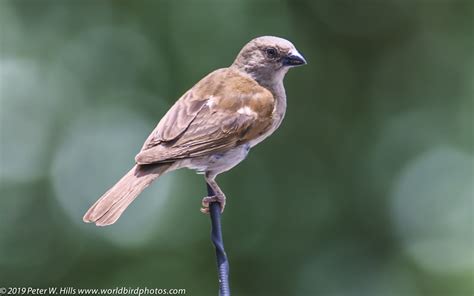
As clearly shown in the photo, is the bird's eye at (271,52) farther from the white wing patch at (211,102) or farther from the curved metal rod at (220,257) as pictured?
the curved metal rod at (220,257)

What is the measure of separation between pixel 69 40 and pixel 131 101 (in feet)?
2.77

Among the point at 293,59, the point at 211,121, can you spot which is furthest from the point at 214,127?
the point at 293,59

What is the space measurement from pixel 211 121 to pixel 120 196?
2.61ft

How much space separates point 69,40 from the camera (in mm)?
7812

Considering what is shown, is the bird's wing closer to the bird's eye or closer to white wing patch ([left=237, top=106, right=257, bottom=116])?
white wing patch ([left=237, top=106, right=257, bottom=116])

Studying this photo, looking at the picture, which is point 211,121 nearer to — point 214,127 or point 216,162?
point 214,127

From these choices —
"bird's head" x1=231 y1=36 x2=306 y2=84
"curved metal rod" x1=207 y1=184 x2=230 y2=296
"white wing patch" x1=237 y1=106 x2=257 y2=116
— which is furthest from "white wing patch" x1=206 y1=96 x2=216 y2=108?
"curved metal rod" x1=207 y1=184 x2=230 y2=296

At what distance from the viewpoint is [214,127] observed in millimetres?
5055

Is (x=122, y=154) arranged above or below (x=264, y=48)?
below

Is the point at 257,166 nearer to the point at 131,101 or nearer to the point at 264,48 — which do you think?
the point at 131,101

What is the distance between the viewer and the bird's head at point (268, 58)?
219 inches

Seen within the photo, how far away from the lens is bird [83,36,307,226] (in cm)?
469

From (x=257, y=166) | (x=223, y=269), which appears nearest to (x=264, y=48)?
(x=257, y=166)

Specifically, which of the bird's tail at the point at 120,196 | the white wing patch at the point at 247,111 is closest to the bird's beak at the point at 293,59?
the white wing patch at the point at 247,111
